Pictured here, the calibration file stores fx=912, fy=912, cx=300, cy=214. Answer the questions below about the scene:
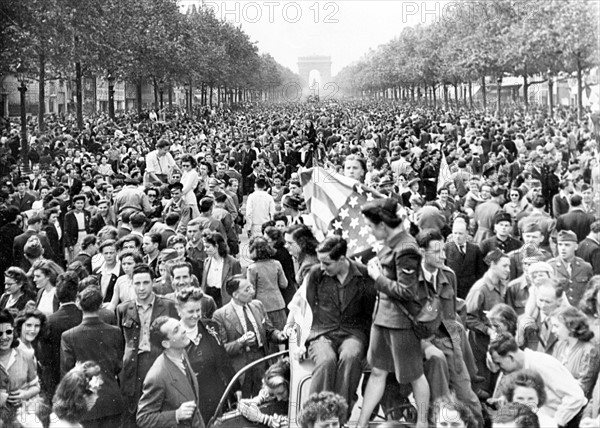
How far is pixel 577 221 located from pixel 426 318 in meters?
7.23

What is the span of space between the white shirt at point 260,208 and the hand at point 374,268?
8.48 meters

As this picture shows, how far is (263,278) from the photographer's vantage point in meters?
9.20

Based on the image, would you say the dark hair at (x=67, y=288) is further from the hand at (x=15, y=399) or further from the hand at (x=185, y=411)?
the hand at (x=185, y=411)

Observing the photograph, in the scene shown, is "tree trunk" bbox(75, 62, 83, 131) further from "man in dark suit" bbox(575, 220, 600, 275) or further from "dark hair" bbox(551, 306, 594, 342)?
"dark hair" bbox(551, 306, 594, 342)

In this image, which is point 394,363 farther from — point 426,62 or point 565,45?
point 426,62

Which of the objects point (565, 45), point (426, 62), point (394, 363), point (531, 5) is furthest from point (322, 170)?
point (426, 62)

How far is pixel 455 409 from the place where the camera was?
5715mm

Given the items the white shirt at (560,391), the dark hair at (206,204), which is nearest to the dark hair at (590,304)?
the white shirt at (560,391)

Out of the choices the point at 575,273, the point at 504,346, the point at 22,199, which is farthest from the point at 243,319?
the point at 22,199

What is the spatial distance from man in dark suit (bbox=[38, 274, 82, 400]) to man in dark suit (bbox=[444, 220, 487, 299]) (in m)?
4.18

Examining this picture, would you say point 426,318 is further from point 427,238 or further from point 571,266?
point 571,266

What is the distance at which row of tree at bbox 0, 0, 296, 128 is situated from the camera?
29009mm

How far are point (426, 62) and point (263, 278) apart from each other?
2758 inches

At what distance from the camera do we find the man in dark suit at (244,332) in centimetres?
777
